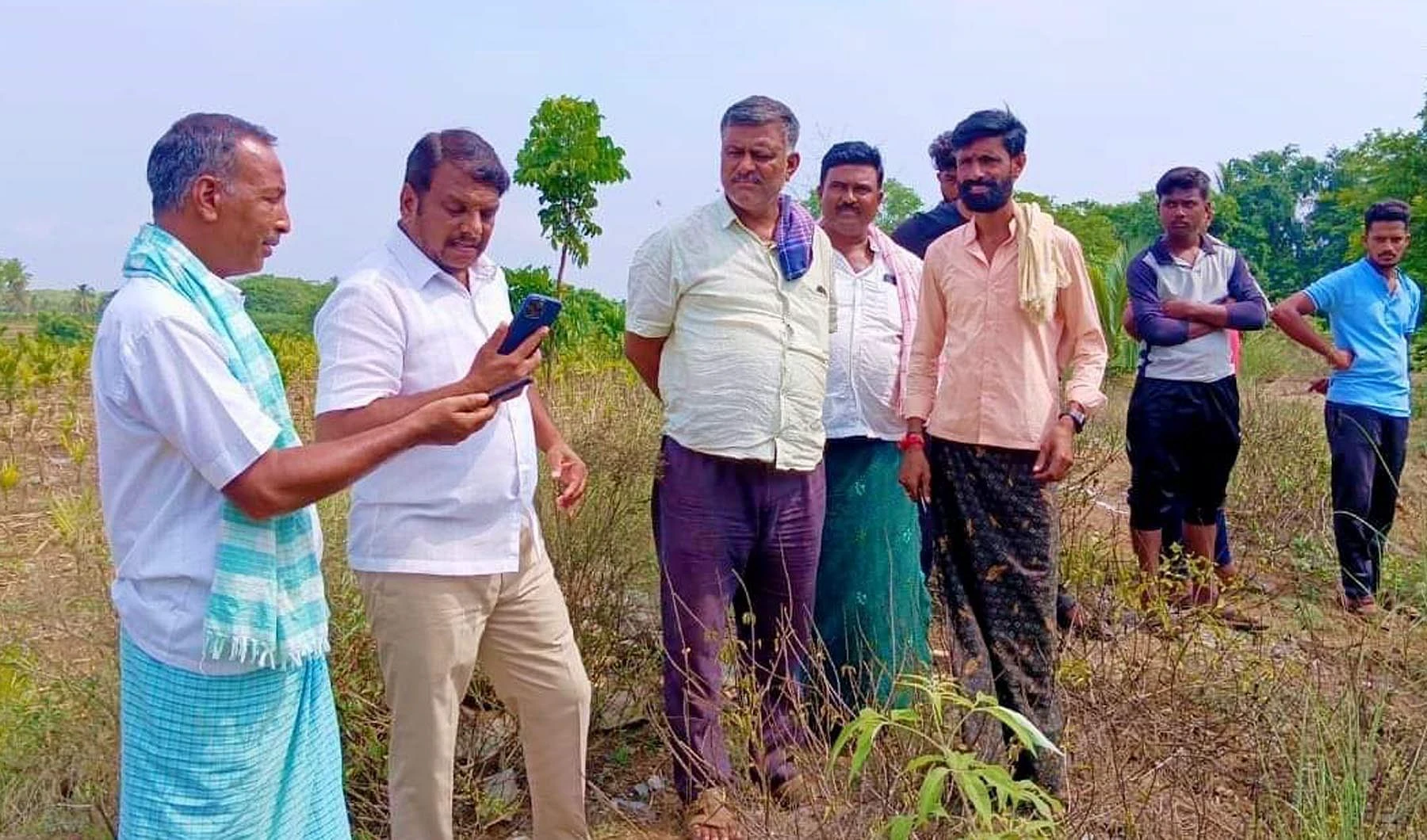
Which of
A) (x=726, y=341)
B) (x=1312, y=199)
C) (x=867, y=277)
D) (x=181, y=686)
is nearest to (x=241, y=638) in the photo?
(x=181, y=686)

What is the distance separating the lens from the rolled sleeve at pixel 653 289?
2.82 meters

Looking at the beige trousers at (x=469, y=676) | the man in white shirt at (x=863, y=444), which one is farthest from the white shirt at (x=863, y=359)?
the beige trousers at (x=469, y=676)

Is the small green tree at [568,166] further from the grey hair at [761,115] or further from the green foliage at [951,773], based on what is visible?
the green foliage at [951,773]

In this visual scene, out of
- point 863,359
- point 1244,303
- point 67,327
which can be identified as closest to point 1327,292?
point 1244,303

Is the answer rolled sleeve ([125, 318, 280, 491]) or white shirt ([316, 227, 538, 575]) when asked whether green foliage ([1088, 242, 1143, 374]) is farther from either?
rolled sleeve ([125, 318, 280, 491])

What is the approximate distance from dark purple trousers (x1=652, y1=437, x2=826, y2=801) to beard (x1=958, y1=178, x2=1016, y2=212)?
0.80 m

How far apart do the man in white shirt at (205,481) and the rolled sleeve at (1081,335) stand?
5.35 ft

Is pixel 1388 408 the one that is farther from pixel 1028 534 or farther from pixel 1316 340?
pixel 1028 534

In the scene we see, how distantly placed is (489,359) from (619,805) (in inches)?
62.7

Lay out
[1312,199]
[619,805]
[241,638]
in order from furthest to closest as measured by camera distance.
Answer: [1312,199], [619,805], [241,638]

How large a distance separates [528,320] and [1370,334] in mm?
4093

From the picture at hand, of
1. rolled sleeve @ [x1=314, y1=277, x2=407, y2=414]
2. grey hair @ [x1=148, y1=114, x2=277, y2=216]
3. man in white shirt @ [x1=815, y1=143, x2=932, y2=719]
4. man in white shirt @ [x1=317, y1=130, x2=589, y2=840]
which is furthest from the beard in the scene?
grey hair @ [x1=148, y1=114, x2=277, y2=216]

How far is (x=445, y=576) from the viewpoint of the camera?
2236 mm

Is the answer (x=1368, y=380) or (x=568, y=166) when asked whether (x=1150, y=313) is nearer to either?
(x=1368, y=380)
